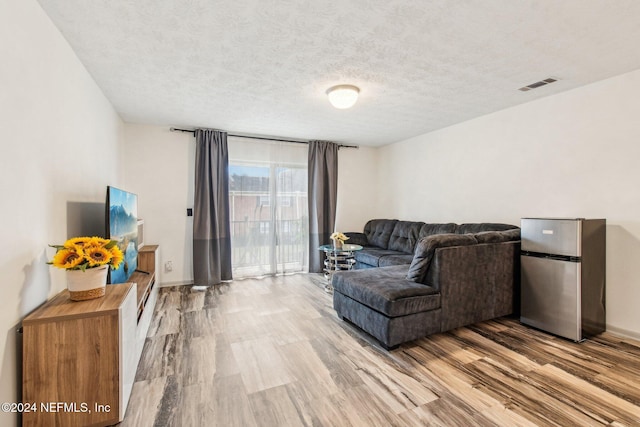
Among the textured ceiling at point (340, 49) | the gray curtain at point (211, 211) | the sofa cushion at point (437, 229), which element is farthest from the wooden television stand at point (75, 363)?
the sofa cushion at point (437, 229)

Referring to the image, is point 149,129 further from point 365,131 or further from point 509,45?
point 509,45

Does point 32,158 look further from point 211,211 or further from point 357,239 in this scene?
point 357,239

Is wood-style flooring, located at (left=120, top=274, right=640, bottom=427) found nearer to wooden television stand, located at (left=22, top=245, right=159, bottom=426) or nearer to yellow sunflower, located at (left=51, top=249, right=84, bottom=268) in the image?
wooden television stand, located at (left=22, top=245, right=159, bottom=426)

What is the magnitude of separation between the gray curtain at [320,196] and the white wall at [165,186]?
1995 millimetres

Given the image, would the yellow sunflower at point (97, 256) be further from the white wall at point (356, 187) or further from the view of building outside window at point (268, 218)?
the white wall at point (356, 187)

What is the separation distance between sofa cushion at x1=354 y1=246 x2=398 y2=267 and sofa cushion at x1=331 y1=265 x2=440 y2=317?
1.36m

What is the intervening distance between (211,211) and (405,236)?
3137 millimetres

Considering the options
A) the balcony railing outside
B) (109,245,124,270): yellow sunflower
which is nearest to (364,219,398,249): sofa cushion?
the balcony railing outside

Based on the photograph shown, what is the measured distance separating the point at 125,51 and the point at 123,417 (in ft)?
8.27

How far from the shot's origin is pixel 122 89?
9.59ft

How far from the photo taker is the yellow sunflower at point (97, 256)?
1.64 m

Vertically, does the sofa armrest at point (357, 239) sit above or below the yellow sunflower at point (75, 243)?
below

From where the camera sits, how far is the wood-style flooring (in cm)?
169

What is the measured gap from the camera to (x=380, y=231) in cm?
527
